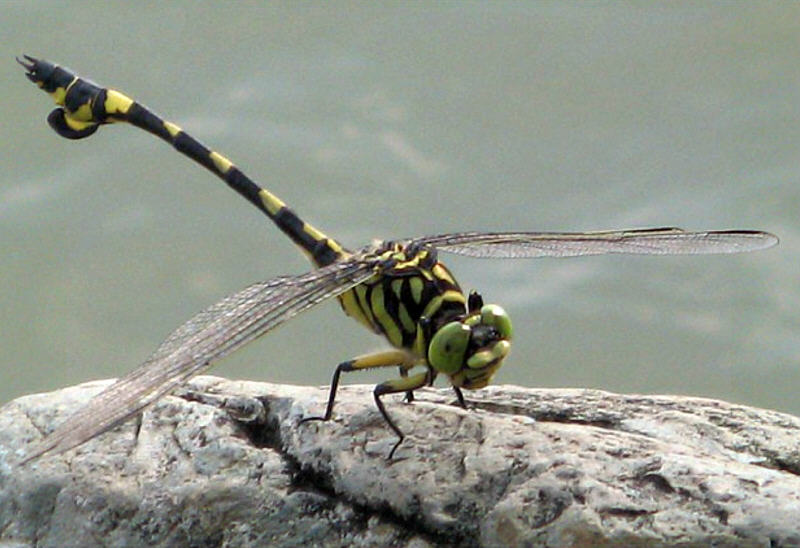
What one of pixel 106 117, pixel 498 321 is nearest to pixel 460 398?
pixel 498 321

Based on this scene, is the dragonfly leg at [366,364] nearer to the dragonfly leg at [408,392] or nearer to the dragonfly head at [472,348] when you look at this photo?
the dragonfly leg at [408,392]

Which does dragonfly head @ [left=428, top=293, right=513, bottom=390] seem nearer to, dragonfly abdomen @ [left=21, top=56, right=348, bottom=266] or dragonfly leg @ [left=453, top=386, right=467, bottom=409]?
dragonfly leg @ [left=453, top=386, right=467, bottom=409]

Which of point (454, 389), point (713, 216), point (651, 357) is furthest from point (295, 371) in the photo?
point (454, 389)

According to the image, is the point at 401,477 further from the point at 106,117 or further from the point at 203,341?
the point at 106,117

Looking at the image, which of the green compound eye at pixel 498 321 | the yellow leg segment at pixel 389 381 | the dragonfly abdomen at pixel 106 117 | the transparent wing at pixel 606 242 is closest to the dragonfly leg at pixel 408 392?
the yellow leg segment at pixel 389 381

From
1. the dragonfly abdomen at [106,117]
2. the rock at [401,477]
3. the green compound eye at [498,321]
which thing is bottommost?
the rock at [401,477]

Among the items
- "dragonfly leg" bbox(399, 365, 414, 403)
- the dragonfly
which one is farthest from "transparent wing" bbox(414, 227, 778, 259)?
"dragonfly leg" bbox(399, 365, 414, 403)
